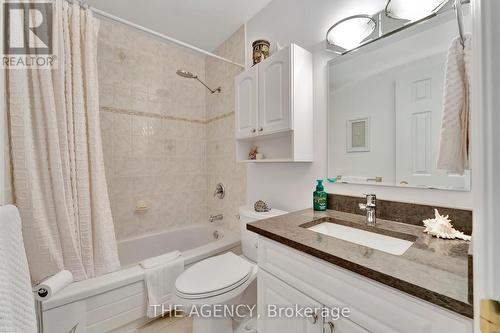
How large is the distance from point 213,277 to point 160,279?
462 millimetres

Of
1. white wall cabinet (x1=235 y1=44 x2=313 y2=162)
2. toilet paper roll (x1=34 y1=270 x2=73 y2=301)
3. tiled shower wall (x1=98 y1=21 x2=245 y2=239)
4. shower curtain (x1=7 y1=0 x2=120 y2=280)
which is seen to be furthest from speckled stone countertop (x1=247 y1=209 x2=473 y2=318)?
tiled shower wall (x1=98 y1=21 x2=245 y2=239)

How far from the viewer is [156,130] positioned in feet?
7.31

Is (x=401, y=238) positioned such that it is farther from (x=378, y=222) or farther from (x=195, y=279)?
(x=195, y=279)

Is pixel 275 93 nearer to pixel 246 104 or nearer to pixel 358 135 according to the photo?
pixel 246 104

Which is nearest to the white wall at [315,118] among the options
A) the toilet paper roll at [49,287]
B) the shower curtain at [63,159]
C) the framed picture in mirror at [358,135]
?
the framed picture in mirror at [358,135]

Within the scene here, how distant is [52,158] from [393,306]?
169cm

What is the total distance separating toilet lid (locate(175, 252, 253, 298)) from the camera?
1.10m

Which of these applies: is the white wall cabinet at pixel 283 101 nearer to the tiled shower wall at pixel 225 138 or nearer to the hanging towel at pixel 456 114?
the tiled shower wall at pixel 225 138

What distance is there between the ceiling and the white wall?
0.53ft

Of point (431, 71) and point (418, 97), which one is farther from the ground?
point (431, 71)

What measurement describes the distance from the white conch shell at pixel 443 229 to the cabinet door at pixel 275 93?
845mm

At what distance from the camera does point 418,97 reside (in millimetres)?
968

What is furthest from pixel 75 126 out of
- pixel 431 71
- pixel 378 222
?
pixel 431 71

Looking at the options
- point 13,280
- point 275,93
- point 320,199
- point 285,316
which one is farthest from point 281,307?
point 275,93
